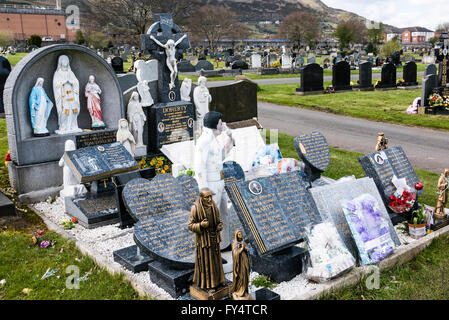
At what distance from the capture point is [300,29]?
73.9 m

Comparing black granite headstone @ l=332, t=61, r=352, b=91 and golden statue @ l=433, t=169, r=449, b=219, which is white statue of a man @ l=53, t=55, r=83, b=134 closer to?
golden statue @ l=433, t=169, r=449, b=219

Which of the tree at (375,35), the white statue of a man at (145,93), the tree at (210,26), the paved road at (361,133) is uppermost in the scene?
the tree at (210,26)

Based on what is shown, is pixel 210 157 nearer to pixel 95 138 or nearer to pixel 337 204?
pixel 337 204

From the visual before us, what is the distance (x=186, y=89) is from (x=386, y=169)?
257 inches

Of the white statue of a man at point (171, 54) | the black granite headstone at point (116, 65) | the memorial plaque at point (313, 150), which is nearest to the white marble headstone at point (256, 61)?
the black granite headstone at point (116, 65)

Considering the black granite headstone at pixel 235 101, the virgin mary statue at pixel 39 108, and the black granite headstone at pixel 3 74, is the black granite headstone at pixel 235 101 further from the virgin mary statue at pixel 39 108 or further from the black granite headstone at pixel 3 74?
the black granite headstone at pixel 3 74

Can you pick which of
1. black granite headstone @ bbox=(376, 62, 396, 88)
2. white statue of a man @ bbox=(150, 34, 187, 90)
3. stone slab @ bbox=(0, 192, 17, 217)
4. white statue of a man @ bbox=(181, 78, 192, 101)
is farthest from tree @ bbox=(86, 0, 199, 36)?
stone slab @ bbox=(0, 192, 17, 217)

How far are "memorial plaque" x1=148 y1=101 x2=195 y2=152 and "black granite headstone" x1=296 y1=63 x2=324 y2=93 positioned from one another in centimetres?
1353

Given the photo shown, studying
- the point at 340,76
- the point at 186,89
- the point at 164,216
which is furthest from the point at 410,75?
the point at 164,216

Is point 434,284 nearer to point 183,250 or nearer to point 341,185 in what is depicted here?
point 341,185

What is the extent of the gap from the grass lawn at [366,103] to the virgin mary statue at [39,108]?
13.1 m

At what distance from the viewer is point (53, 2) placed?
142m

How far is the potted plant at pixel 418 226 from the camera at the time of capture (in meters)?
7.12

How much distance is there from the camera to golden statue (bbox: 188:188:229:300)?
4.43 meters
